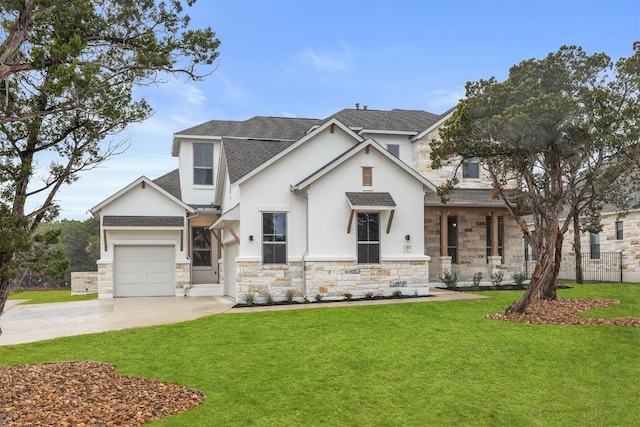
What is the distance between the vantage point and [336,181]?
64.6ft

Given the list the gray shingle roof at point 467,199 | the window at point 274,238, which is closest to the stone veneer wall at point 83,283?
the window at point 274,238

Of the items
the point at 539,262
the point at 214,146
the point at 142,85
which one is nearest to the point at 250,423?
the point at 142,85

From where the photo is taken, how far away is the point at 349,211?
64.6ft

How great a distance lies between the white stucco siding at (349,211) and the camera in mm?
19406

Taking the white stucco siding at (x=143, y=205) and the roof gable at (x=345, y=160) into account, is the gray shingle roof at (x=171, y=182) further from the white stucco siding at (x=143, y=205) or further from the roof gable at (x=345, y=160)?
the roof gable at (x=345, y=160)

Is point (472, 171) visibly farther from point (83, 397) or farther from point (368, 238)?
point (83, 397)

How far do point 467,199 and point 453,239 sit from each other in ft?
6.43

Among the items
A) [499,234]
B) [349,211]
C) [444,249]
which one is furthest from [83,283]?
[499,234]

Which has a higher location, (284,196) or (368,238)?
(284,196)

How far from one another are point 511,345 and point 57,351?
9818mm

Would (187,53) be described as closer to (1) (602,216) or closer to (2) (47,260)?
(2) (47,260)

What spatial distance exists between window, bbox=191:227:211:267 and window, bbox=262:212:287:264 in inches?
291

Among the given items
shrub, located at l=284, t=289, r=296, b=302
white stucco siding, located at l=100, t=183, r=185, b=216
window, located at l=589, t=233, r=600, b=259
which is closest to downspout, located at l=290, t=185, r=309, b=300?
shrub, located at l=284, t=289, r=296, b=302

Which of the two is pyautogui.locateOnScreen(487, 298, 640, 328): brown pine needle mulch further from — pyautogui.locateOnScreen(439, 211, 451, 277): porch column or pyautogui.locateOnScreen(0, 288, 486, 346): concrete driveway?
pyautogui.locateOnScreen(439, 211, 451, 277): porch column
